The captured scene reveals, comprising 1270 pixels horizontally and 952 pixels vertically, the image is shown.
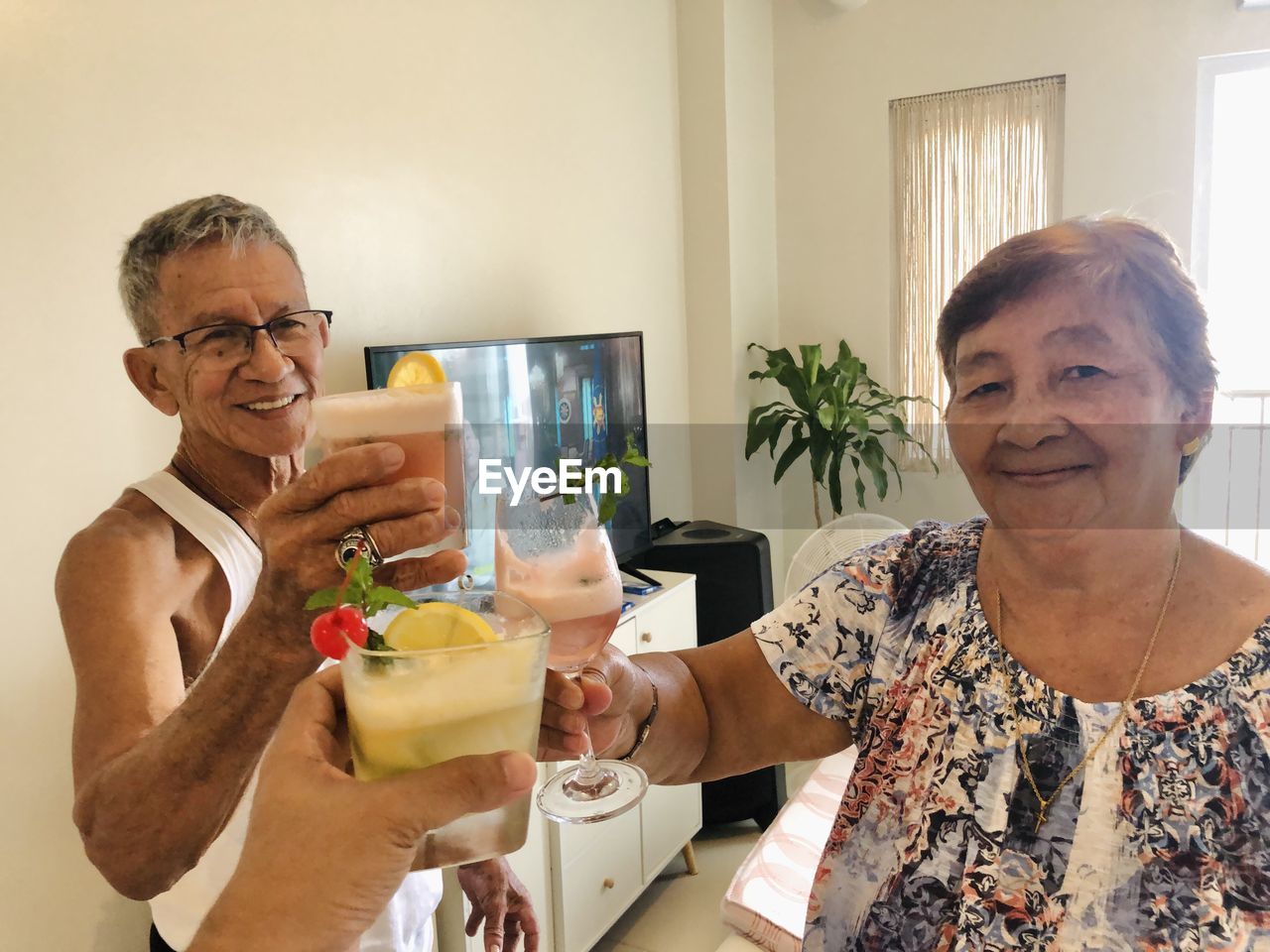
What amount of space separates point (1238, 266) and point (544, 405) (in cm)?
328

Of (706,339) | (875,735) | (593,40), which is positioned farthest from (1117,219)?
(706,339)

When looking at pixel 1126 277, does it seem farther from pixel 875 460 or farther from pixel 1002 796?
pixel 875 460

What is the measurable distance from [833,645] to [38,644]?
1.31m

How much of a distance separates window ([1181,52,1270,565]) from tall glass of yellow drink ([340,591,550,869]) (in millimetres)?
4176

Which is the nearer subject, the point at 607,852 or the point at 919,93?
the point at 607,852

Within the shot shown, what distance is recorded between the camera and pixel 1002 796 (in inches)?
40.6

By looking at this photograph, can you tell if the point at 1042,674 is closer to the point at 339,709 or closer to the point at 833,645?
the point at 833,645

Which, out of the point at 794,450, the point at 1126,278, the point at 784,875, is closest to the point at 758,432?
the point at 794,450

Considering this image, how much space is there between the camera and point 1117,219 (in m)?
1.10

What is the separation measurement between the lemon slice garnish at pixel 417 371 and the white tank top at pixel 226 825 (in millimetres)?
336

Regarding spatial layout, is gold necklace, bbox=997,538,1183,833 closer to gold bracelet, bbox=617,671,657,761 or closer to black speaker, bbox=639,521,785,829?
gold bracelet, bbox=617,671,657,761

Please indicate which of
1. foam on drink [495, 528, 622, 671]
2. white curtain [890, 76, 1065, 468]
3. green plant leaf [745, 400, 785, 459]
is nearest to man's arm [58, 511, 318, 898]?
foam on drink [495, 528, 622, 671]

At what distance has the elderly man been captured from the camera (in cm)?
86

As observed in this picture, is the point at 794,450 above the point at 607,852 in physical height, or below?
above
